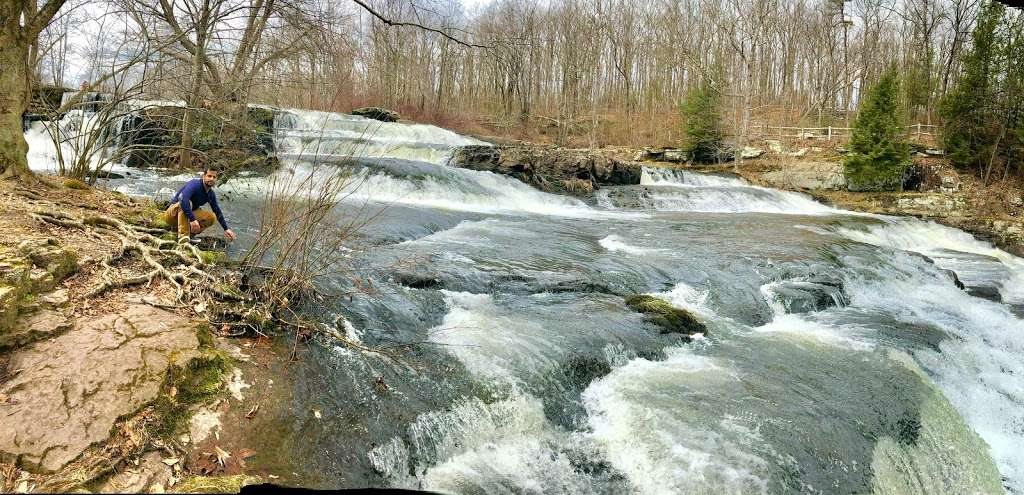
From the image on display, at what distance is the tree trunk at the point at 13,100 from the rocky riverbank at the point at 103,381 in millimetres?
1673

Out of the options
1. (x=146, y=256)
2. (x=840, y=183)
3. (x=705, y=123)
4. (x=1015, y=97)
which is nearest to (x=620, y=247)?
(x=146, y=256)

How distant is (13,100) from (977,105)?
30.7 meters

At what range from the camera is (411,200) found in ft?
52.2

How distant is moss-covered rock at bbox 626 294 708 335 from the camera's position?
6.70 metres

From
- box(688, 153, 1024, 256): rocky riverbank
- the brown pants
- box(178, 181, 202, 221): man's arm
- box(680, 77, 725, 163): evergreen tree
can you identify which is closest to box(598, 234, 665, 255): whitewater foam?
the brown pants

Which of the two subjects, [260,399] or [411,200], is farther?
[411,200]

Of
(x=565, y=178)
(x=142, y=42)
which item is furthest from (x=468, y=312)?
(x=565, y=178)

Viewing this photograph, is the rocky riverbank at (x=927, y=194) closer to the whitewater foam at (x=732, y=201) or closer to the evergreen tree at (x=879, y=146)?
the evergreen tree at (x=879, y=146)

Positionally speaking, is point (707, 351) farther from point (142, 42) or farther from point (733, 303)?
point (142, 42)

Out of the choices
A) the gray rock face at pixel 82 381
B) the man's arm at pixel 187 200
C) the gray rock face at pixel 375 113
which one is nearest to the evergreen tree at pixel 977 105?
the gray rock face at pixel 375 113

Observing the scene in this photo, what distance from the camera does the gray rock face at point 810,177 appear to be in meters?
23.5

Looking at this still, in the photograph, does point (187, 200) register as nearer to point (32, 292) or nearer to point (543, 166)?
point (32, 292)

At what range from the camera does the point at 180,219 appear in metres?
6.55

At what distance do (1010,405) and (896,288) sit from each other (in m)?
4.03
